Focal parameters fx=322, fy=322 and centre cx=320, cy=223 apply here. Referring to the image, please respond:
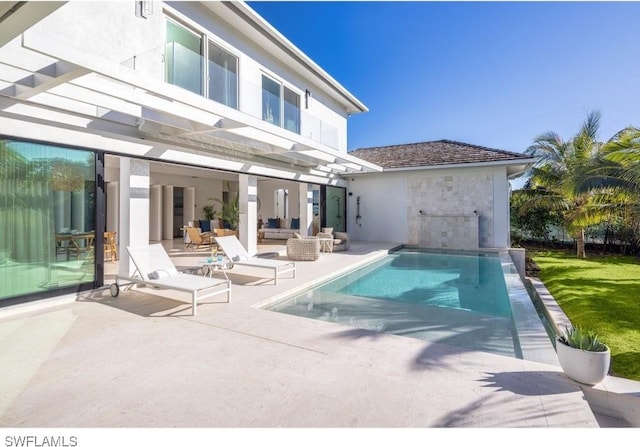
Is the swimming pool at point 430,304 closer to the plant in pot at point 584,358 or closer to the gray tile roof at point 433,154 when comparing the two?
the plant in pot at point 584,358

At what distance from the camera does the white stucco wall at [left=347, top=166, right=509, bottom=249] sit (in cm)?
1744

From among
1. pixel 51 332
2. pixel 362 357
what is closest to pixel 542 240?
pixel 362 357

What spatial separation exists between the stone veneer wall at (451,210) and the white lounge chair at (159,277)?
14.2 m

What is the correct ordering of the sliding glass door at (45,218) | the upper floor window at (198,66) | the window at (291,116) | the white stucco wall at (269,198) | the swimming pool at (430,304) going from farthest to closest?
the white stucco wall at (269,198) < the window at (291,116) < the upper floor window at (198,66) < the sliding glass door at (45,218) < the swimming pool at (430,304)

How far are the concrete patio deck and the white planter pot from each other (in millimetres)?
150

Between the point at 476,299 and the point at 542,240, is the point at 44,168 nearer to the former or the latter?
the point at 476,299

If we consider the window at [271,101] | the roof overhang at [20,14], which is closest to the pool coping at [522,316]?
the roof overhang at [20,14]

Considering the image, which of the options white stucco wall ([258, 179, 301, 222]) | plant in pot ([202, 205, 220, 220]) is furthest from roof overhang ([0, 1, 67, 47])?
white stucco wall ([258, 179, 301, 222])

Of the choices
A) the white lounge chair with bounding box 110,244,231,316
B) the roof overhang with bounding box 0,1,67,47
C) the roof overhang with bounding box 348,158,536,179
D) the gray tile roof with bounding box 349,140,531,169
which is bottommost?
the white lounge chair with bounding box 110,244,231,316

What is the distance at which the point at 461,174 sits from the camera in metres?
18.2

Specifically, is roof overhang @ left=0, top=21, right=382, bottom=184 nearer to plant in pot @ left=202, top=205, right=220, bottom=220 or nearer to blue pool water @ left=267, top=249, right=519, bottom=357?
blue pool water @ left=267, top=249, right=519, bottom=357

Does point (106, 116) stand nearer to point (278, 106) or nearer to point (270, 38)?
point (278, 106)

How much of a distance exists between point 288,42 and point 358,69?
9.07 metres

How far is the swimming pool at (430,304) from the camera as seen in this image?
5754 mm
